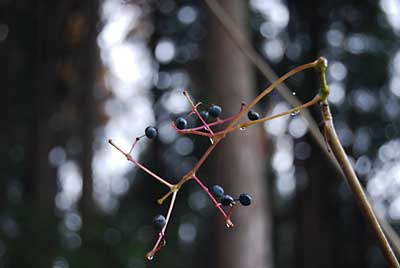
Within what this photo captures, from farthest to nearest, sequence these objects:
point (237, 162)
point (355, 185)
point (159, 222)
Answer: point (237, 162) < point (159, 222) < point (355, 185)

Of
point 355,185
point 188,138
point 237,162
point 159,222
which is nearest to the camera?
point 355,185

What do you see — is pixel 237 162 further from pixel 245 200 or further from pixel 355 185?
pixel 355 185

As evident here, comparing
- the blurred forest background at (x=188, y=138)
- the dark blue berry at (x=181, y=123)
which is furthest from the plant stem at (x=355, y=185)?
the blurred forest background at (x=188, y=138)

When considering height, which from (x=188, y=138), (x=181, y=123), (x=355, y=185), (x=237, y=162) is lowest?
(x=355, y=185)

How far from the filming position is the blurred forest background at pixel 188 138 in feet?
7.39

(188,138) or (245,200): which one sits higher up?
(188,138)

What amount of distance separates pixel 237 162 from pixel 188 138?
2894 millimetres

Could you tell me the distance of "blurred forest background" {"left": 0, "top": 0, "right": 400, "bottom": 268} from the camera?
225 cm

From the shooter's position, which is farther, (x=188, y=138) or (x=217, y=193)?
(x=188, y=138)

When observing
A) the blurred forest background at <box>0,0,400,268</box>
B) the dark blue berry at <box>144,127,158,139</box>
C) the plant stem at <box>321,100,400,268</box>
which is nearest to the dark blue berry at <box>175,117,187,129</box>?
the dark blue berry at <box>144,127,158,139</box>

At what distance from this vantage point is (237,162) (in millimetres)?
2094

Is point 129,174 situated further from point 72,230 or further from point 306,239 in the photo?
point 72,230

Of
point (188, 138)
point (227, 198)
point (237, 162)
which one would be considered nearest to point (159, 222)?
point (227, 198)

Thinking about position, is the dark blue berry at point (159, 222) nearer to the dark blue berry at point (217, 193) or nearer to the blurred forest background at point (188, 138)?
A: the dark blue berry at point (217, 193)
